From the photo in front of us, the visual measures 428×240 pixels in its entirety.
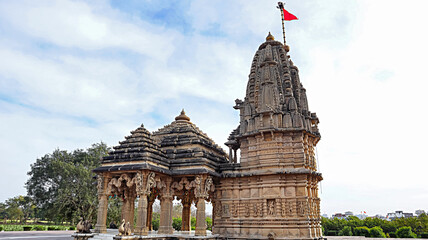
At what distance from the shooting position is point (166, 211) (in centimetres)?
1867

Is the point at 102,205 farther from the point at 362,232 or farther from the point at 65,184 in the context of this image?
the point at 362,232

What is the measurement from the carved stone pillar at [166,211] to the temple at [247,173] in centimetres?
6

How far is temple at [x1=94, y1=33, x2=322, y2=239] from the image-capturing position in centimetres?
1773

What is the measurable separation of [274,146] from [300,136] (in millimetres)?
1910

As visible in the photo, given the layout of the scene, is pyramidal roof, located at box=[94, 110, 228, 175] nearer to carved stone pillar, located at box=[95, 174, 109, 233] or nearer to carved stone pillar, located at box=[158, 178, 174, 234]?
carved stone pillar, located at box=[95, 174, 109, 233]

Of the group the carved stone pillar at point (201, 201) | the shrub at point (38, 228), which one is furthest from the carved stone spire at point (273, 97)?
the shrub at point (38, 228)

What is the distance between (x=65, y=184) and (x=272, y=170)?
29416mm

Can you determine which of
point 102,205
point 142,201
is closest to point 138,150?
point 142,201

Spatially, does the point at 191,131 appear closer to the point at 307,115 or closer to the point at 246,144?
the point at 246,144

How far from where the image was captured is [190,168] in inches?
743

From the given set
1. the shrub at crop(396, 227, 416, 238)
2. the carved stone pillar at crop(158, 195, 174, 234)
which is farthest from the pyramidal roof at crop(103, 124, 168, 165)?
the shrub at crop(396, 227, 416, 238)

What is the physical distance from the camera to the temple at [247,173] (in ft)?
58.2

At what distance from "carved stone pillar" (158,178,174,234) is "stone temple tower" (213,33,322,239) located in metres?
3.35

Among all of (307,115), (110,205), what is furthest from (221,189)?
(110,205)
